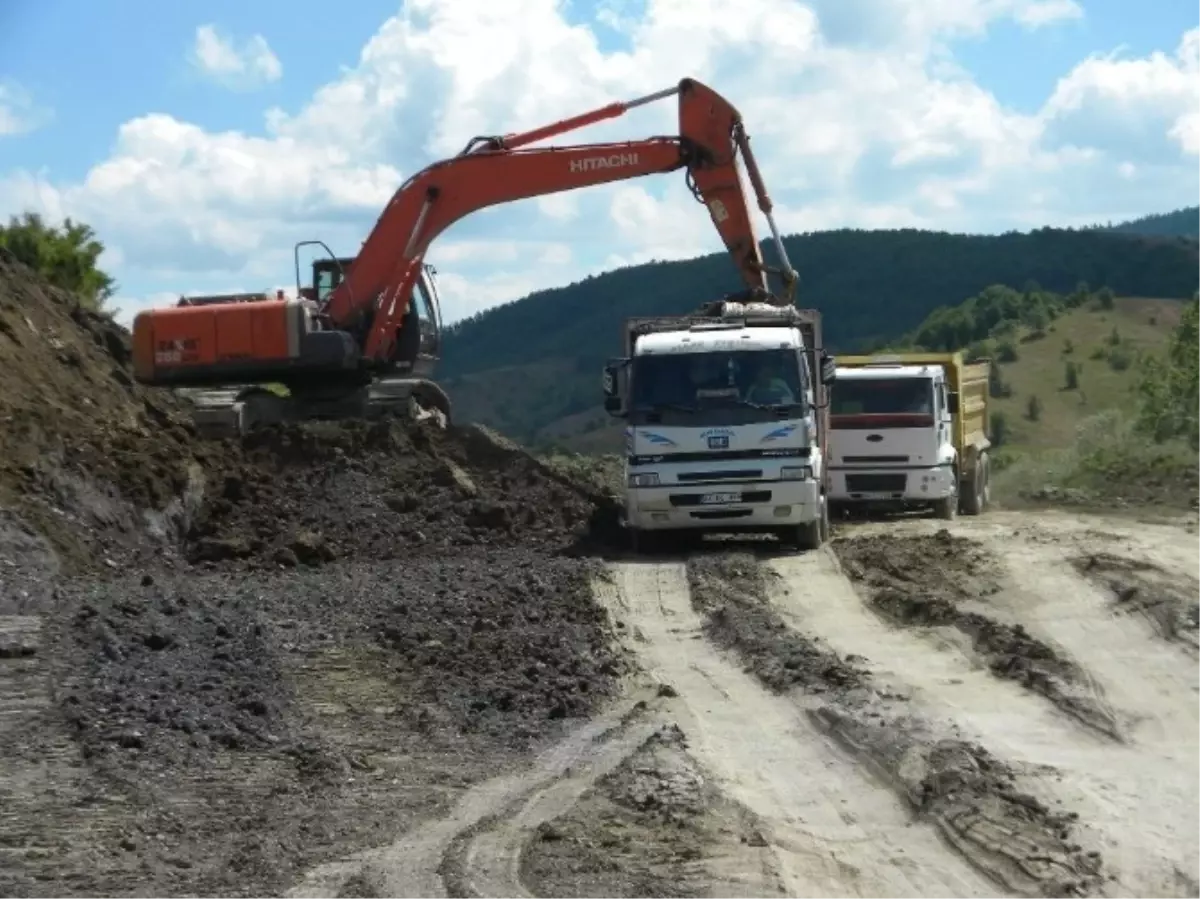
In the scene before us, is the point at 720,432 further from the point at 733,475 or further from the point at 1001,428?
the point at 1001,428

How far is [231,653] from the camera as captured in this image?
1267 cm

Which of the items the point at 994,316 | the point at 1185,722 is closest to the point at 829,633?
the point at 1185,722

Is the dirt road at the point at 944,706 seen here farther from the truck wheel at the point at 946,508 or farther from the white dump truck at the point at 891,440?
the truck wheel at the point at 946,508

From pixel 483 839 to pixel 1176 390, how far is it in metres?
37.6

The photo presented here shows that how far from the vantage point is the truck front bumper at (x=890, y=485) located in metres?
25.6

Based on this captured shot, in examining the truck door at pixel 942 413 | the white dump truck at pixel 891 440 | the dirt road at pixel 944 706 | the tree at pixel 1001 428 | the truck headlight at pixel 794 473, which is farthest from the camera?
the tree at pixel 1001 428

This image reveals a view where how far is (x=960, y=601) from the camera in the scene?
53.3ft

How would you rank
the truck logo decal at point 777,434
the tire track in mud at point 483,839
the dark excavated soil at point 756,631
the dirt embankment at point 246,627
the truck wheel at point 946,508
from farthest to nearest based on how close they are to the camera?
the truck wheel at point 946,508, the truck logo decal at point 777,434, the dark excavated soil at point 756,631, the dirt embankment at point 246,627, the tire track in mud at point 483,839

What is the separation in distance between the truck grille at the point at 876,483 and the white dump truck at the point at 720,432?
4.97 meters

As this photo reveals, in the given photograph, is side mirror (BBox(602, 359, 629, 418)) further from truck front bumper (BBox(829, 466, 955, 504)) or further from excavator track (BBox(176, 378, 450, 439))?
truck front bumper (BBox(829, 466, 955, 504))

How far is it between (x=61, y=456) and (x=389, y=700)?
8.46 meters

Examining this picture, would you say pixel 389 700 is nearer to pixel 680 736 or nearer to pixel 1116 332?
pixel 680 736

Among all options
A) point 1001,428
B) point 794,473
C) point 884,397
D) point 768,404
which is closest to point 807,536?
point 794,473

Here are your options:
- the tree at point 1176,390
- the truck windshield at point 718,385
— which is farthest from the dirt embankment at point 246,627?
the tree at point 1176,390
